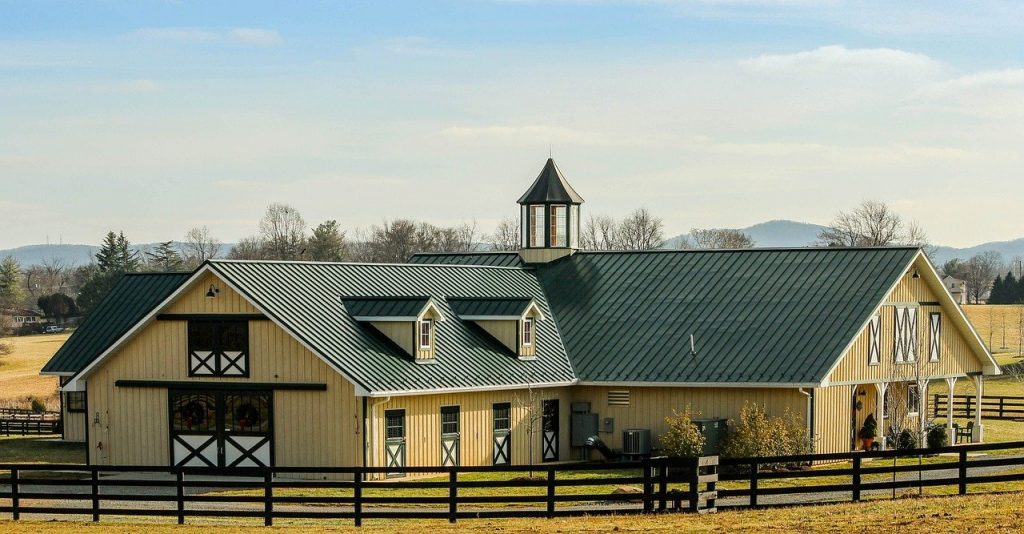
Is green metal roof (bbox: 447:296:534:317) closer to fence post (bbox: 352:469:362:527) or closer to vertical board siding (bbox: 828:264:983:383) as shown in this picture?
vertical board siding (bbox: 828:264:983:383)

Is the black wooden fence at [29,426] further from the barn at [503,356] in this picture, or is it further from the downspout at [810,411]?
the downspout at [810,411]

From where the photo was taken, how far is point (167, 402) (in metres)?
37.5

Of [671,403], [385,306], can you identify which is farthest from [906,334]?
[385,306]

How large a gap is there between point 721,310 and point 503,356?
6561 millimetres

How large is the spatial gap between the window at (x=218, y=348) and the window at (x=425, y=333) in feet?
13.9

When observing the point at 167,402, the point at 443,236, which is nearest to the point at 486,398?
the point at 167,402

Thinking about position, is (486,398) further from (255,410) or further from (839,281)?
(839,281)

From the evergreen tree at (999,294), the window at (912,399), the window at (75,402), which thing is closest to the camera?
the window at (912,399)

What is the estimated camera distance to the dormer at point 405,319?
3722 cm

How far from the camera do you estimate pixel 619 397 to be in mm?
40844

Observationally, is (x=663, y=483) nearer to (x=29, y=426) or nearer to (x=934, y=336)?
(x=934, y=336)

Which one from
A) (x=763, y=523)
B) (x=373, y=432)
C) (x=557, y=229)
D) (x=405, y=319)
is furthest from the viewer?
(x=557, y=229)

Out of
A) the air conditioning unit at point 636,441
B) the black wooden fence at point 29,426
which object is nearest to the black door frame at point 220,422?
the air conditioning unit at point 636,441

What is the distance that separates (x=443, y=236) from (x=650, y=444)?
352 ft
